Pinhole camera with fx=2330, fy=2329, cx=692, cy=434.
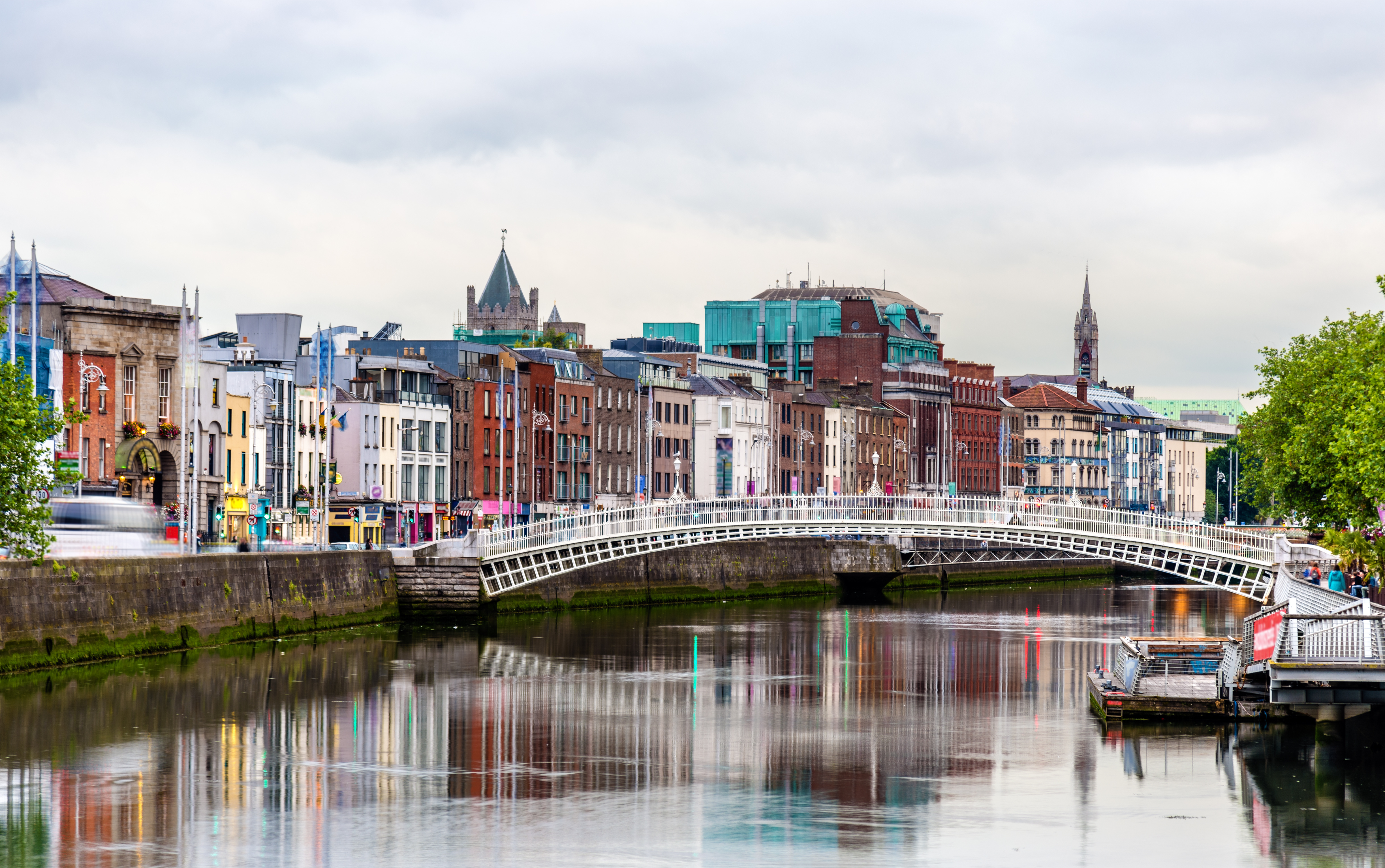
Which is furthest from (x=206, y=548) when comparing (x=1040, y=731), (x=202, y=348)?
(x=1040, y=731)

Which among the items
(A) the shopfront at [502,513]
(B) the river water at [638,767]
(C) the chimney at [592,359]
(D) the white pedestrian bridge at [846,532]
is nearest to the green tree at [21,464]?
(B) the river water at [638,767]

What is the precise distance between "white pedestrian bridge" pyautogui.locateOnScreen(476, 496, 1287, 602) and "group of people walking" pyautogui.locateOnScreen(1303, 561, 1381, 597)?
12.7 ft

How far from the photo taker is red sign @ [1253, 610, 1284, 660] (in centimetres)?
3466

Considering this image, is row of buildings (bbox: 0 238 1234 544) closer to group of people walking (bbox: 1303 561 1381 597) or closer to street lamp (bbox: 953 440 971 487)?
street lamp (bbox: 953 440 971 487)

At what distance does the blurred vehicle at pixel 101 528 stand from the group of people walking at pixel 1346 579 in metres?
25.4

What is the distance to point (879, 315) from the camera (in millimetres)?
156000

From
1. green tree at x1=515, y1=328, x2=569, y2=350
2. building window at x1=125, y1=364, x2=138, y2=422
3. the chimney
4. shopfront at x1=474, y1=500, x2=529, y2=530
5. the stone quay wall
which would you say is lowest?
the stone quay wall

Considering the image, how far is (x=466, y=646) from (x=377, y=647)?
2.51 m

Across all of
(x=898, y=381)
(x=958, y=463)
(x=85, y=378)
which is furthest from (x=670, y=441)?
(x=85, y=378)

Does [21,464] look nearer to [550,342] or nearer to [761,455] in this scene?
[761,455]

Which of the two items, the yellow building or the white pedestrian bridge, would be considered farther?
the yellow building

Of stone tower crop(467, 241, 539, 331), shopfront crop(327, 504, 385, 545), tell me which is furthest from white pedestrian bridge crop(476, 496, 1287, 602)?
stone tower crop(467, 241, 539, 331)

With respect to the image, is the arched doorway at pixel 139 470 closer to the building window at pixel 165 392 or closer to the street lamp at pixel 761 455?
the building window at pixel 165 392

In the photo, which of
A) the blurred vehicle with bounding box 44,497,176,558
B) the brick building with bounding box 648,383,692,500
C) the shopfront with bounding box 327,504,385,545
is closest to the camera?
the blurred vehicle with bounding box 44,497,176,558
